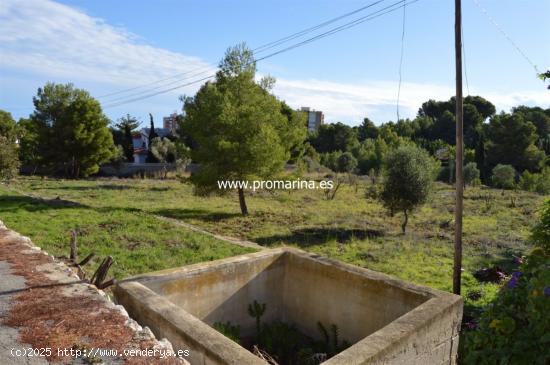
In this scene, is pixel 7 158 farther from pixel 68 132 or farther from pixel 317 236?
pixel 317 236

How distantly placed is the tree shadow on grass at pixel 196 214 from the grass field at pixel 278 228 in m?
0.05

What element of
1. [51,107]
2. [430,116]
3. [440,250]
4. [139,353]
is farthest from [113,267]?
[430,116]

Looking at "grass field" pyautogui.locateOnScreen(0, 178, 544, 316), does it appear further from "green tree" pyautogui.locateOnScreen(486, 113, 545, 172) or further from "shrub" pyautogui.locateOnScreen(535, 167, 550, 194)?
"green tree" pyautogui.locateOnScreen(486, 113, 545, 172)

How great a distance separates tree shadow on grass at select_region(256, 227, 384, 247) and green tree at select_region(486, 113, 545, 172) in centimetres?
3448

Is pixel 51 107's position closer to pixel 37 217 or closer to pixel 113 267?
pixel 37 217

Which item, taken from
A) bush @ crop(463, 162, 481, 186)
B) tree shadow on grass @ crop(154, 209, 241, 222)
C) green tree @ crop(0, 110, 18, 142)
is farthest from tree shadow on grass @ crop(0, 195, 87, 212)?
bush @ crop(463, 162, 481, 186)

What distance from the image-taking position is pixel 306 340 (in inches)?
271

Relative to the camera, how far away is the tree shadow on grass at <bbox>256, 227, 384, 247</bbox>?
14.8 metres

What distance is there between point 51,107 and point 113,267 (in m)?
27.3

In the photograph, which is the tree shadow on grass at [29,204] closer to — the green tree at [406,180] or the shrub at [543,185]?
the green tree at [406,180]

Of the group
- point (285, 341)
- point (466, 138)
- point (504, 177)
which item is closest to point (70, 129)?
point (285, 341)

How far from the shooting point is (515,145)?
43.6 meters

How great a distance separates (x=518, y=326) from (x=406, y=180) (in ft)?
49.9

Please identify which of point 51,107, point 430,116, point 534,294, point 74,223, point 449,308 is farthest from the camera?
point 430,116
